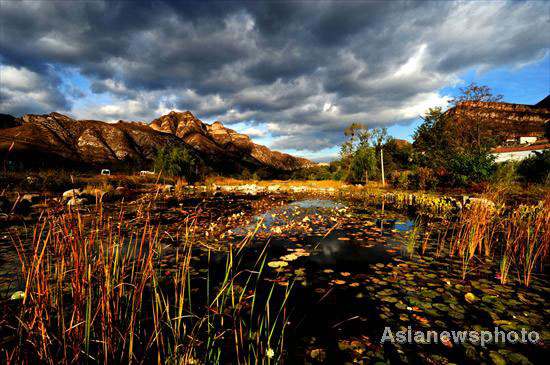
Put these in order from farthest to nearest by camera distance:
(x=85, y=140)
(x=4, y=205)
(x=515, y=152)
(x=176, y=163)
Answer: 1. (x=85, y=140)
2. (x=515, y=152)
3. (x=176, y=163)
4. (x=4, y=205)

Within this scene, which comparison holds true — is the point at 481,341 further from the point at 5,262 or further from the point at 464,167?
the point at 464,167

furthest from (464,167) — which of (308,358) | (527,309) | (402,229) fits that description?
(308,358)

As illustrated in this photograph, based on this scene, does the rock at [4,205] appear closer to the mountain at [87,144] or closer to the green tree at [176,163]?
the green tree at [176,163]

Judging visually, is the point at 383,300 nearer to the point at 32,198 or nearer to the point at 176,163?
the point at 32,198

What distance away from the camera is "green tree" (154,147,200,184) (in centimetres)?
2338

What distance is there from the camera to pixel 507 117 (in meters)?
54.2

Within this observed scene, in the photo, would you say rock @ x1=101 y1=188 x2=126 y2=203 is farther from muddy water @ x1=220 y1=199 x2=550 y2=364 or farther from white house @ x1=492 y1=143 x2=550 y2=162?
white house @ x1=492 y1=143 x2=550 y2=162

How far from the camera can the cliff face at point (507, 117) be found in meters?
22.8

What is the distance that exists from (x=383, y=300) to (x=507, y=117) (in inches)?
3011

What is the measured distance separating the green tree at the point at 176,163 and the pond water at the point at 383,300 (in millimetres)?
18553

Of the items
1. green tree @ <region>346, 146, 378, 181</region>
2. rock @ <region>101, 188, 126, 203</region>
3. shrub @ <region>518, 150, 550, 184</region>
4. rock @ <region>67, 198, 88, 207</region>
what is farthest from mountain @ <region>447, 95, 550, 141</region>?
rock @ <region>101, 188, 126, 203</region>

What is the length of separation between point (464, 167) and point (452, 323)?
1459 centimetres

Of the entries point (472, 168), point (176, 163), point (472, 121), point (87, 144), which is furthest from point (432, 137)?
point (87, 144)

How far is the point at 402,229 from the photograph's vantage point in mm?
7215
